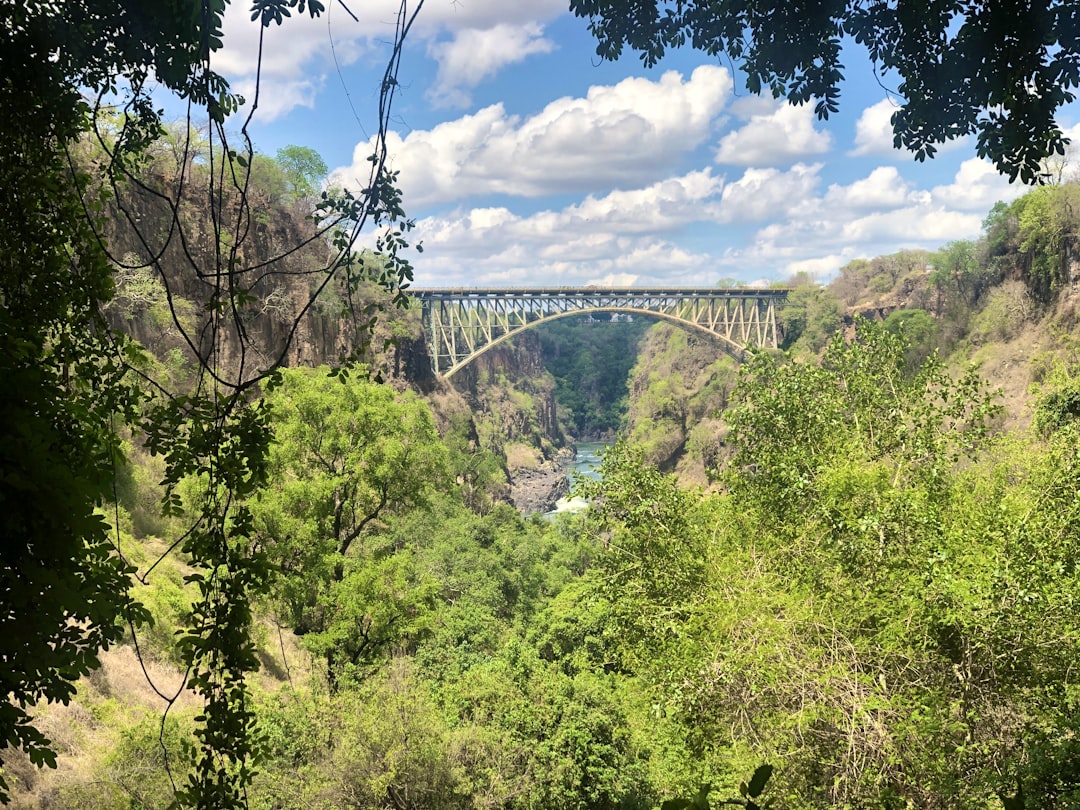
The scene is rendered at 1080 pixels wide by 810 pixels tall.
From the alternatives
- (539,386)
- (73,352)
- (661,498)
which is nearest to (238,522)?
(73,352)

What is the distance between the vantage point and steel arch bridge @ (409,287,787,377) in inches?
1532

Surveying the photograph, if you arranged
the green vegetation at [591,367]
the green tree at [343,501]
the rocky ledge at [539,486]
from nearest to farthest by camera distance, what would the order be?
the green tree at [343,501]
the rocky ledge at [539,486]
the green vegetation at [591,367]

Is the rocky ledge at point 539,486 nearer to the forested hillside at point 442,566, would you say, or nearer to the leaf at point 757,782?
the forested hillside at point 442,566

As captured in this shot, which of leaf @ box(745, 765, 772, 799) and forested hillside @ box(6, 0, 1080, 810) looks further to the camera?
forested hillside @ box(6, 0, 1080, 810)

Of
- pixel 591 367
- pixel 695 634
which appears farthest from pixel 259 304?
pixel 591 367

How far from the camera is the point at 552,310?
41.5m

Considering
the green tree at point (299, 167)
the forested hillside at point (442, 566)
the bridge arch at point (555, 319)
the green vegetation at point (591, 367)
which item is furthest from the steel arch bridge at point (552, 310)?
the green vegetation at point (591, 367)

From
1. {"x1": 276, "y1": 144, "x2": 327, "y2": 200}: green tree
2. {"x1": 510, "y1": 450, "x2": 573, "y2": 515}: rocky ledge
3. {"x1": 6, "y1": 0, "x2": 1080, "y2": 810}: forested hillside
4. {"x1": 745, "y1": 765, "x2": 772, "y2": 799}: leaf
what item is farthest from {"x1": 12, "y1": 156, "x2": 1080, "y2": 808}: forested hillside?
{"x1": 510, "y1": 450, "x2": 573, "y2": 515}: rocky ledge

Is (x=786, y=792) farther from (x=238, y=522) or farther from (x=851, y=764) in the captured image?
(x=238, y=522)

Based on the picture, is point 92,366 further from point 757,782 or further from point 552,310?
point 552,310

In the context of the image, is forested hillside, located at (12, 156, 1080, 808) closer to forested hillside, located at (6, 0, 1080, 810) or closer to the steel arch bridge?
forested hillside, located at (6, 0, 1080, 810)

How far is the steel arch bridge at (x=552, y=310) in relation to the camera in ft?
128

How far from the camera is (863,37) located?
3469 mm

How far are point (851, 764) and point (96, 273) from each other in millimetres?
5415
